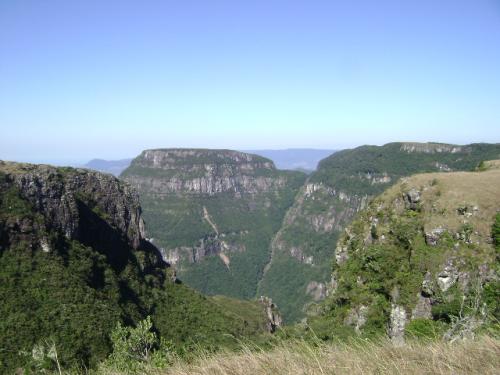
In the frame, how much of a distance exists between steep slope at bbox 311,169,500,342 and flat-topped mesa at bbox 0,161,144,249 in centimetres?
3313

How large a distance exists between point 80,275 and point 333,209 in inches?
5909

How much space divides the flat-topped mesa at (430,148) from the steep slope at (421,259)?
477ft

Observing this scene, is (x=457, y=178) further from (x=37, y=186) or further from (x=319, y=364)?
(x=37, y=186)

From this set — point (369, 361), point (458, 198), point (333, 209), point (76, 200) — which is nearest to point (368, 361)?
point (369, 361)

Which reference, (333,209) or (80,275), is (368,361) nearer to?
(80,275)

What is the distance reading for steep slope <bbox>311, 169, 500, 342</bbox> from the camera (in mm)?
25906

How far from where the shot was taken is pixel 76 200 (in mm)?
56406

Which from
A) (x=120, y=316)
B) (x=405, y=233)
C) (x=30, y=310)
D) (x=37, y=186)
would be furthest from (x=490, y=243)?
(x=37, y=186)

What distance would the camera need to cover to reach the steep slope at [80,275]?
3641 centimetres

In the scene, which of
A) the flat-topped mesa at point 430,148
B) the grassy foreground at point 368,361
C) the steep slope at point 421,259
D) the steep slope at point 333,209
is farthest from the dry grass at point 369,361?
the flat-topped mesa at point 430,148

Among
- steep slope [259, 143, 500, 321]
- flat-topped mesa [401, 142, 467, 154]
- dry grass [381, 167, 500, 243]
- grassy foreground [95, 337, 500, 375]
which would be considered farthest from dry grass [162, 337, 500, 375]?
flat-topped mesa [401, 142, 467, 154]

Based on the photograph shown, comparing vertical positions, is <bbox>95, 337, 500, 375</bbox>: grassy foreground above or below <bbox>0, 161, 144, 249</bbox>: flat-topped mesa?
above

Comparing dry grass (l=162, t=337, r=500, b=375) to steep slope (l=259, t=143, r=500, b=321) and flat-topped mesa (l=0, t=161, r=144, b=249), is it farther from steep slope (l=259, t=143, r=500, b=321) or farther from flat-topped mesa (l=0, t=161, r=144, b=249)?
steep slope (l=259, t=143, r=500, b=321)

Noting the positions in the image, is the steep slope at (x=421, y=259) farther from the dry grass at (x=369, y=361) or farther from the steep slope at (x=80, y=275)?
the dry grass at (x=369, y=361)
